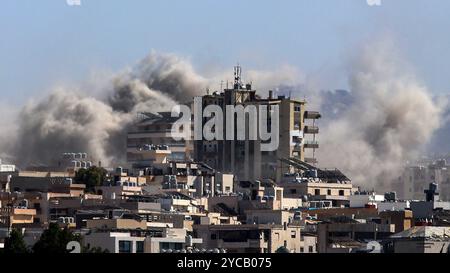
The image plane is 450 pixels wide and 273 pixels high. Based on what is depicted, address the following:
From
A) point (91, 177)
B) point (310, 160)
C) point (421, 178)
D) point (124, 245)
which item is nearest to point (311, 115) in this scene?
point (310, 160)

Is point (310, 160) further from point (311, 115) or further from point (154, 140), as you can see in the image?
point (154, 140)

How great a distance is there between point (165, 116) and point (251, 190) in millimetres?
24428

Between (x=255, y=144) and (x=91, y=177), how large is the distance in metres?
9.15

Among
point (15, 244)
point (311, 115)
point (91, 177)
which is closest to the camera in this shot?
point (15, 244)

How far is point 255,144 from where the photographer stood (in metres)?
77.9

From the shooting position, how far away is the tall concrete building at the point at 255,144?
7662 cm

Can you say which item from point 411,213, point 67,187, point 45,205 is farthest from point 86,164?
point 411,213

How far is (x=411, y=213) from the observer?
54906mm

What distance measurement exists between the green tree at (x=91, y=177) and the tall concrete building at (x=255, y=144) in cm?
489

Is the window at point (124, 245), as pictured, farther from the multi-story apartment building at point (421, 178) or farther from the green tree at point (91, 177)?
the multi-story apartment building at point (421, 178)

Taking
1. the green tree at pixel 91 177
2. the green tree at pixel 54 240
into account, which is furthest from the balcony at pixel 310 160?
the green tree at pixel 54 240
